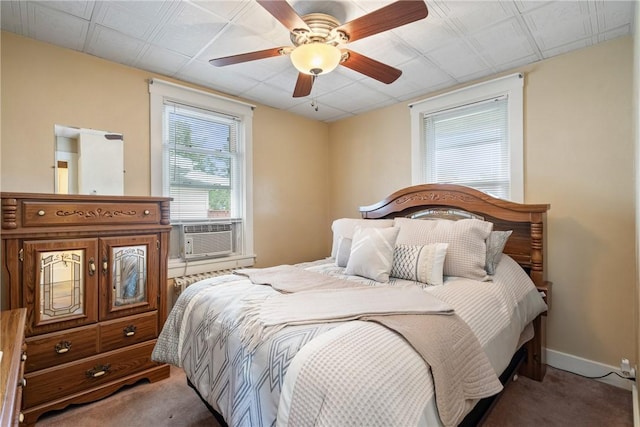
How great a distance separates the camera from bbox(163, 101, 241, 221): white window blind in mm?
2922

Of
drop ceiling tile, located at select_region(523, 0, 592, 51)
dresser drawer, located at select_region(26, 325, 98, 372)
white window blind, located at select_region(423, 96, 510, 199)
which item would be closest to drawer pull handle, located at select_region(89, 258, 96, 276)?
dresser drawer, located at select_region(26, 325, 98, 372)

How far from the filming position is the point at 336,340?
3.67 ft

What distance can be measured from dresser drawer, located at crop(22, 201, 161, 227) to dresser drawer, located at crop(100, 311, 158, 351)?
2.35 ft

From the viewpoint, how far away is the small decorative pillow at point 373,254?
2.15 m

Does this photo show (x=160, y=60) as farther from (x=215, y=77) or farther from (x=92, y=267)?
(x=92, y=267)

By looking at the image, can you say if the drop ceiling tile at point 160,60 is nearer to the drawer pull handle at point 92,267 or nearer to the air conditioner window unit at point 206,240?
the air conditioner window unit at point 206,240

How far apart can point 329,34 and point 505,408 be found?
262 cm

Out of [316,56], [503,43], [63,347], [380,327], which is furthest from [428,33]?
[63,347]

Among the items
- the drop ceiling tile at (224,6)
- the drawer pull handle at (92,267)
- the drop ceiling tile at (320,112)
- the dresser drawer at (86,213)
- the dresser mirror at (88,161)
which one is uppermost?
the drop ceiling tile at (320,112)

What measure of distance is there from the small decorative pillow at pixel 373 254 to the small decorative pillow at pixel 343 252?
0.47 feet

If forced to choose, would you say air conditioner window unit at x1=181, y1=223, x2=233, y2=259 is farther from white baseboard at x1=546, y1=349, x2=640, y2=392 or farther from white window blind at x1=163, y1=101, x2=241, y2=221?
white baseboard at x1=546, y1=349, x2=640, y2=392

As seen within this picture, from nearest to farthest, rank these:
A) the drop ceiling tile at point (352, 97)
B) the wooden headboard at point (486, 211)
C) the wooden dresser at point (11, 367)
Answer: the wooden dresser at point (11, 367), the wooden headboard at point (486, 211), the drop ceiling tile at point (352, 97)

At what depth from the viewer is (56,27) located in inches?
80.7

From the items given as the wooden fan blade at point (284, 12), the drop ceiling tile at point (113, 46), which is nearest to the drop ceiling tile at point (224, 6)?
the wooden fan blade at point (284, 12)
